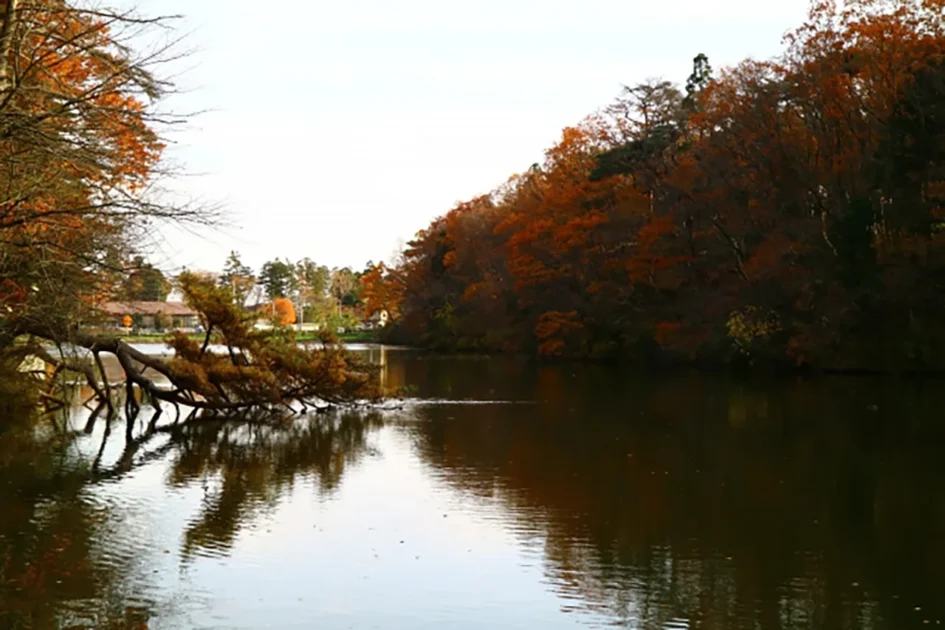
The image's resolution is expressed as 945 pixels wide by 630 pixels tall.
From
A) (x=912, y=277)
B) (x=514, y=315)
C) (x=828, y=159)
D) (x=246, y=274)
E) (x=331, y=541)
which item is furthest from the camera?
(x=246, y=274)

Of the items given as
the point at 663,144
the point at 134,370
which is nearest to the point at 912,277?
the point at 663,144

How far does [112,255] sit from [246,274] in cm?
11606

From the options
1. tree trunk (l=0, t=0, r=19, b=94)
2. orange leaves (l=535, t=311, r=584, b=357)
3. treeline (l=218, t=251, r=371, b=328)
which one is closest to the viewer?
tree trunk (l=0, t=0, r=19, b=94)

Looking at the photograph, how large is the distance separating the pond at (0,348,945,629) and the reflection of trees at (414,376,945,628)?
0.14 feet

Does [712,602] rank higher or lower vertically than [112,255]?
lower

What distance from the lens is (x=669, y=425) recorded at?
73.6 ft

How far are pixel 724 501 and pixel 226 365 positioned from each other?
41.0 feet

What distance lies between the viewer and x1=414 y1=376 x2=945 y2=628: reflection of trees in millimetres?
9219

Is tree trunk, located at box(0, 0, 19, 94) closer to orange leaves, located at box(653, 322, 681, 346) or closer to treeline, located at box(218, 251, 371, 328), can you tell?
orange leaves, located at box(653, 322, 681, 346)

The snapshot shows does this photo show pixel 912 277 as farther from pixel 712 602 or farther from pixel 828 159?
pixel 712 602

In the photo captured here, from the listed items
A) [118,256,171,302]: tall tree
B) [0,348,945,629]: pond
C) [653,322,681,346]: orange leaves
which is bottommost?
[0,348,945,629]: pond

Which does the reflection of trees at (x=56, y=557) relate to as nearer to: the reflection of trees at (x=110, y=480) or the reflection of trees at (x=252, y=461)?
the reflection of trees at (x=110, y=480)

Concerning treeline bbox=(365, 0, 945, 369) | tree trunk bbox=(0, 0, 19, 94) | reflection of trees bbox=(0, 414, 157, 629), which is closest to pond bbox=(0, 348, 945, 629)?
reflection of trees bbox=(0, 414, 157, 629)

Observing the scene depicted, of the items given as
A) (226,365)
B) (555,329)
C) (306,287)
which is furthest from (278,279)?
(226,365)
